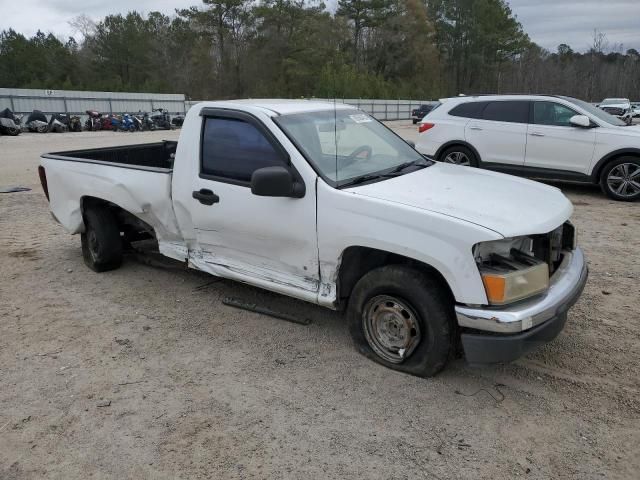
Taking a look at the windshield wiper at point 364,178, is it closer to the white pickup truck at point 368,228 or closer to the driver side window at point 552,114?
the white pickup truck at point 368,228

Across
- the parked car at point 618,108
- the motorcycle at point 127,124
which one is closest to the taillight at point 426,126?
the parked car at point 618,108

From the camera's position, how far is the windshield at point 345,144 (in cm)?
396

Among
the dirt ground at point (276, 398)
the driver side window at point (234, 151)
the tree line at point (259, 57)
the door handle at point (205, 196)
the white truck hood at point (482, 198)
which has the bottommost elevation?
the dirt ground at point (276, 398)

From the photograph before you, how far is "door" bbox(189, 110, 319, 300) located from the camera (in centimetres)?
391

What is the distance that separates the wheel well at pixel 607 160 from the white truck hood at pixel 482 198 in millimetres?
5628

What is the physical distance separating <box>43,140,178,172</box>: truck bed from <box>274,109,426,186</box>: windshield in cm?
238

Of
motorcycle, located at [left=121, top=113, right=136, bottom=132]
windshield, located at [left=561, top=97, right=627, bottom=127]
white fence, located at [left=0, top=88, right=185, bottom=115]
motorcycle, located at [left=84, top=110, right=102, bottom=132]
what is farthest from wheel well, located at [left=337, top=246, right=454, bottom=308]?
white fence, located at [left=0, top=88, right=185, bottom=115]

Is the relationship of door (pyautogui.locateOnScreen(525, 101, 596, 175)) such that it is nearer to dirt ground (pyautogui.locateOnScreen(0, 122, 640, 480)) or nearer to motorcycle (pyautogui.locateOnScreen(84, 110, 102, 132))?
dirt ground (pyautogui.locateOnScreen(0, 122, 640, 480))

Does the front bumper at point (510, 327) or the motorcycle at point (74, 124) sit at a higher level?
the motorcycle at point (74, 124)

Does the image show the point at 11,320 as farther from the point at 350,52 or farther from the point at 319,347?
the point at 350,52

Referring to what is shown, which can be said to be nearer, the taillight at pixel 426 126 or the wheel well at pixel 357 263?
the wheel well at pixel 357 263

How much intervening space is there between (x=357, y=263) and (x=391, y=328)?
19.9 inches

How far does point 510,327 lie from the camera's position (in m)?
3.06

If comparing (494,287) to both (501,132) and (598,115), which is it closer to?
(501,132)
